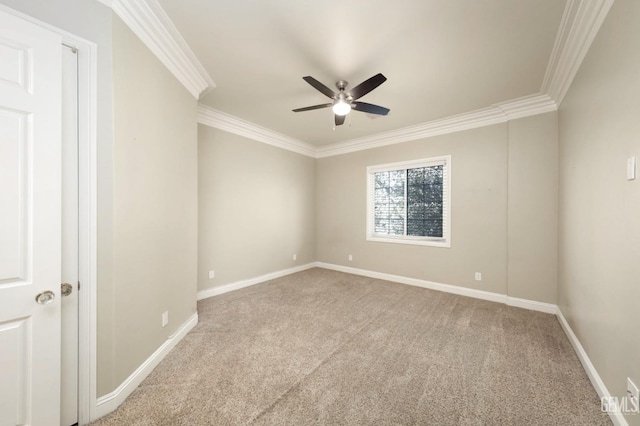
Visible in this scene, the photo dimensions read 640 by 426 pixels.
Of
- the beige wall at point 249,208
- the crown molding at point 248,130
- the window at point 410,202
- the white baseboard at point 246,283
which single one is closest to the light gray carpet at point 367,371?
the white baseboard at point 246,283

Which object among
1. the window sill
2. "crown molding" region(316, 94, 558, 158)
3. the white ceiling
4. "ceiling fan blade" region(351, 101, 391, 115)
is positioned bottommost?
the window sill

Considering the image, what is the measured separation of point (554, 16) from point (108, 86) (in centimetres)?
322

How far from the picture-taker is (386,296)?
3.62 meters

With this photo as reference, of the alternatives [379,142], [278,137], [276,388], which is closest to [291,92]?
[278,137]

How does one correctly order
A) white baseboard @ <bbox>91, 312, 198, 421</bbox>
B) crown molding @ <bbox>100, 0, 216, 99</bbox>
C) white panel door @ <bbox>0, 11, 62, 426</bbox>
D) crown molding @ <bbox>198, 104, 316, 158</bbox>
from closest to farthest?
white panel door @ <bbox>0, 11, 62, 426</bbox>
white baseboard @ <bbox>91, 312, 198, 421</bbox>
crown molding @ <bbox>100, 0, 216, 99</bbox>
crown molding @ <bbox>198, 104, 316, 158</bbox>

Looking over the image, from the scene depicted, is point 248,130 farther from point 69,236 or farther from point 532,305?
point 532,305

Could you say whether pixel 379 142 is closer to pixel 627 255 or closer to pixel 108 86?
pixel 627 255

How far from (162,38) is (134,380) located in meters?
2.64

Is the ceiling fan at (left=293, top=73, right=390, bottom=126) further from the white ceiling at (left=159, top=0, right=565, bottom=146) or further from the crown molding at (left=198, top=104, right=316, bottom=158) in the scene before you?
the crown molding at (left=198, top=104, right=316, bottom=158)

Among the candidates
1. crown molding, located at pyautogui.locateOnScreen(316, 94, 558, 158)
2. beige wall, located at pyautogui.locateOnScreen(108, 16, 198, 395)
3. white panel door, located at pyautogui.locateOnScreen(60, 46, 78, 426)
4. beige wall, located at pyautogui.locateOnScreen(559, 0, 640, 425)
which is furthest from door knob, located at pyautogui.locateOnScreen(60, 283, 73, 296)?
crown molding, located at pyautogui.locateOnScreen(316, 94, 558, 158)

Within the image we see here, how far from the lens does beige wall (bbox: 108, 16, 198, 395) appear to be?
5.12ft

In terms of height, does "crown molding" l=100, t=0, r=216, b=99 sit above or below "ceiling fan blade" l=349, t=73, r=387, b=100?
above

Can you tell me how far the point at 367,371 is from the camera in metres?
1.91

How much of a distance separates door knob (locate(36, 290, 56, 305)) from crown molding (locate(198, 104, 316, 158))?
2.82m
